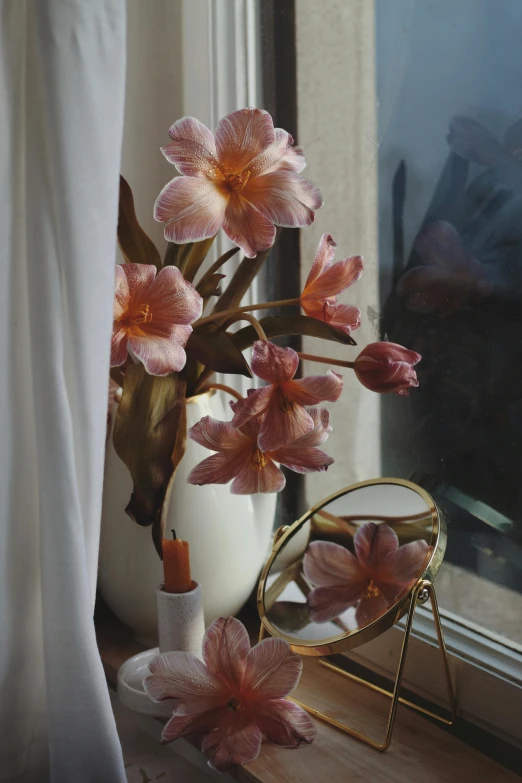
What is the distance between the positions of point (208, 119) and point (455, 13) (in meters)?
0.37

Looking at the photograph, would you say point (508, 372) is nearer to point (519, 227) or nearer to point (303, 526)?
point (519, 227)

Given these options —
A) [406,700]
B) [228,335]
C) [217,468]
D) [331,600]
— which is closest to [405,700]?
[406,700]

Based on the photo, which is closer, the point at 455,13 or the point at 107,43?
the point at 107,43

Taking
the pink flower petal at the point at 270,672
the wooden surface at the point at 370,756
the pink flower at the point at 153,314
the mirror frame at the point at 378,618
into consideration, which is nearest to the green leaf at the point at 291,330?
the pink flower at the point at 153,314

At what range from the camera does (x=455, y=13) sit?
2.80 ft

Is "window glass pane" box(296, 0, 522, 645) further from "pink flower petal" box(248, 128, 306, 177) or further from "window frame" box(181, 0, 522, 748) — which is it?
"pink flower petal" box(248, 128, 306, 177)

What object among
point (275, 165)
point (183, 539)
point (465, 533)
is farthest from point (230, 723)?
point (275, 165)

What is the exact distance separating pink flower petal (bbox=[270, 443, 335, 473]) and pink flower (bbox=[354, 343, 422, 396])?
8 cm

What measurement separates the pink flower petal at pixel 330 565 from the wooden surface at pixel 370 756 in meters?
0.14

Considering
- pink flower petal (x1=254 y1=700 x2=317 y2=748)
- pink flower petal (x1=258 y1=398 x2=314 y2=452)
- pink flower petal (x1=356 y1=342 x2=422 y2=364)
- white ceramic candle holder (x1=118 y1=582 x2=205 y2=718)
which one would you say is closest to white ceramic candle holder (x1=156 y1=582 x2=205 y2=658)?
white ceramic candle holder (x1=118 y1=582 x2=205 y2=718)

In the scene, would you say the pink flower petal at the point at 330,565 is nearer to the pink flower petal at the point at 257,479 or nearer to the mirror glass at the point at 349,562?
the mirror glass at the point at 349,562

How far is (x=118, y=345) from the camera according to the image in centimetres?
77

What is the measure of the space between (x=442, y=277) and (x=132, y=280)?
358mm

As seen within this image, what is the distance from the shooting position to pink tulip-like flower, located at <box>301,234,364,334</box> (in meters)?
0.82
